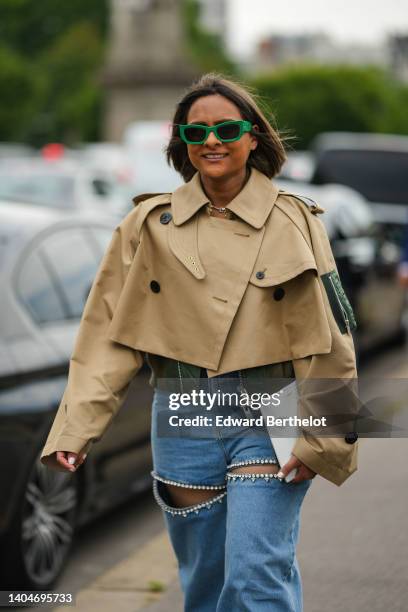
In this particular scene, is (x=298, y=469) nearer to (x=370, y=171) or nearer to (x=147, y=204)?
(x=147, y=204)

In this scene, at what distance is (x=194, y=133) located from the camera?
3684 mm

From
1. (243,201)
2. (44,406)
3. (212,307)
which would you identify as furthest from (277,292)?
(44,406)

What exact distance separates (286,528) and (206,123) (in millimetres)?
1083

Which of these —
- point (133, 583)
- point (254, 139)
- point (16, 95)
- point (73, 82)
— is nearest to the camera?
point (254, 139)

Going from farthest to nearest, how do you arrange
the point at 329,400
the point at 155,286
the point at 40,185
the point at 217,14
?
1. the point at 217,14
2. the point at 40,185
3. the point at 155,286
4. the point at 329,400

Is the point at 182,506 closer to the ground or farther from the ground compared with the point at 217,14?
farther from the ground

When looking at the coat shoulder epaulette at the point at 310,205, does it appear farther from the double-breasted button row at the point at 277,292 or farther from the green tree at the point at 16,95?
the green tree at the point at 16,95

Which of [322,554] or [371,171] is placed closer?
[322,554]

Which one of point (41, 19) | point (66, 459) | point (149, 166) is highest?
point (66, 459)

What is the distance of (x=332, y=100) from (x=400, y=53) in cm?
9230

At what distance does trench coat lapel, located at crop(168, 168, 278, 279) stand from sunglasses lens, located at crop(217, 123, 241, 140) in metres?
0.13

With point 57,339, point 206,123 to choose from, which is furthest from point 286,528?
point 57,339

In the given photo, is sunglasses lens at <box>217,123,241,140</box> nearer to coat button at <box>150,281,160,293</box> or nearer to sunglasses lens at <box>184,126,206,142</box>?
sunglasses lens at <box>184,126,206,142</box>

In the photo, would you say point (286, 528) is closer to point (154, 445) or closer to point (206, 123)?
point (154, 445)
